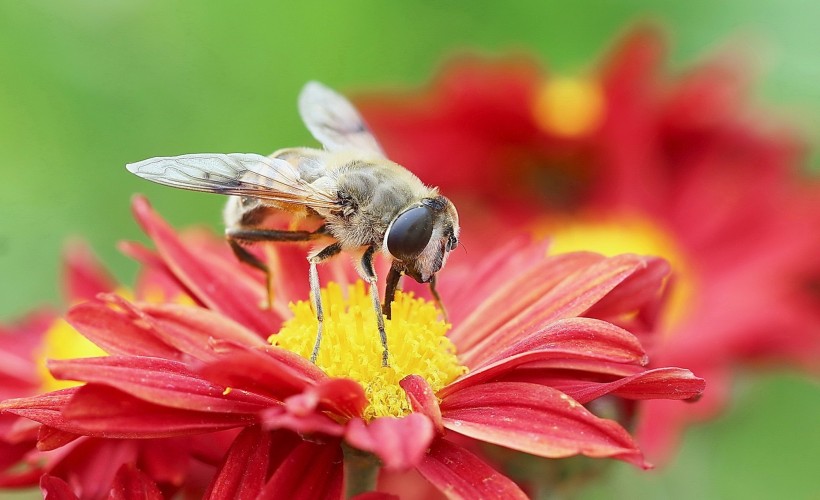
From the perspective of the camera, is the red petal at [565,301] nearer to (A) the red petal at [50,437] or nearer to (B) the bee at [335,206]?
(B) the bee at [335,206]

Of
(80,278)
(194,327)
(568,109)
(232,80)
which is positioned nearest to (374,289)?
(194,327)

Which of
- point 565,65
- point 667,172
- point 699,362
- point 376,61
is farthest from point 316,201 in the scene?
point 565,65

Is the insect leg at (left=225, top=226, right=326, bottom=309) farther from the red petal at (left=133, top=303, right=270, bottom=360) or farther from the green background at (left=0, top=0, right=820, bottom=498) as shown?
the green background at (left=0, top=0, right=820, bottom=498)

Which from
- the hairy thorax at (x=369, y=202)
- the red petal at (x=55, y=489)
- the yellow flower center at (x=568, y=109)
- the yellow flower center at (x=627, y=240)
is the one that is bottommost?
the red petal at (x=55, y=489)

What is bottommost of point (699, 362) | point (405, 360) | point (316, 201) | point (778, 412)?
point (405, 360)

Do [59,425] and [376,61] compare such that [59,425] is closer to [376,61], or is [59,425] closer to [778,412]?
[778,412]

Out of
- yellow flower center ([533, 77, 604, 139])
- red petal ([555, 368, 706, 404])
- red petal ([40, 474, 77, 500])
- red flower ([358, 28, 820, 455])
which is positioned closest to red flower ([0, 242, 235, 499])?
red petal ([40, 474, 77, 500])

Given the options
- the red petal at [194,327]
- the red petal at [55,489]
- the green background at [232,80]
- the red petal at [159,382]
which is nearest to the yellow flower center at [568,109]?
the green background at [232,80]
